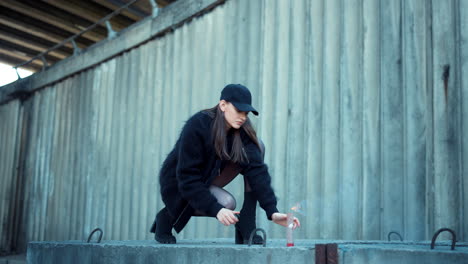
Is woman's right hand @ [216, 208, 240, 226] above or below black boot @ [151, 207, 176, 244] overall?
above

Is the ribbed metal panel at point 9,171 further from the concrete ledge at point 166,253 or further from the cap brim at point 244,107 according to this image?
the cap brim at point 244,107

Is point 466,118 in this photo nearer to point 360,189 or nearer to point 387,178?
point 387,178

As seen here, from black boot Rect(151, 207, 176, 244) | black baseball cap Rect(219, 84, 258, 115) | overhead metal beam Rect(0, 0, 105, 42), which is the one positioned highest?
overhead metal beam Rect(0, 0, 105, 42)

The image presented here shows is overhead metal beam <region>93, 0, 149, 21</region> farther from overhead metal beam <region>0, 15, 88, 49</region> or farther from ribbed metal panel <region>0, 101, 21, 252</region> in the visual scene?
ribbed metal panel <region>0, 101, 21, 252</region>

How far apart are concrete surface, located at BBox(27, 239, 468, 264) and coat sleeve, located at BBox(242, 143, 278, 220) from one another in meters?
0.23

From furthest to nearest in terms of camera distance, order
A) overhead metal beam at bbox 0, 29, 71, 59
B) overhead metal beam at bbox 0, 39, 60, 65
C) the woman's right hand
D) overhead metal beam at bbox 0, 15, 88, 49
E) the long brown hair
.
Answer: overhead metal beam at bbox 0, 39, 60, 65 → overhead metal beam at bbox 0, 29, 71, 59 → overhead metal beam at bbox 0, 15, 88, 49 → the long brown hair → the woman's right hand

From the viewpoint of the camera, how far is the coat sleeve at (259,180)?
2996mm

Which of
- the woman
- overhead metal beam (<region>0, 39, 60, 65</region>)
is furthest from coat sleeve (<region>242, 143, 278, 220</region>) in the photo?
overhead metal beam (<region>0, 39, 60, 65</region>)

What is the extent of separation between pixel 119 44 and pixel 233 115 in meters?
5.47

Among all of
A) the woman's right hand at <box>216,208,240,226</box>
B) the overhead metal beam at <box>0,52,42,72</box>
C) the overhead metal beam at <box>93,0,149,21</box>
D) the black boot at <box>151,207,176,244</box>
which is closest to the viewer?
the woman's right hand at <box>216,208,240,226</box>

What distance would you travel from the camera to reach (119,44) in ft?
26.6

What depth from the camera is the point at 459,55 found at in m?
4.09

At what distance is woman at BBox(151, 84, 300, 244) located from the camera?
300 centimetres

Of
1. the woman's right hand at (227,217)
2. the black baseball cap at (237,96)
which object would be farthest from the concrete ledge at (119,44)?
the woman's right hand at (227,217)
